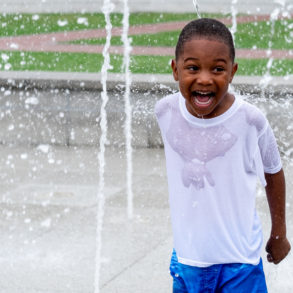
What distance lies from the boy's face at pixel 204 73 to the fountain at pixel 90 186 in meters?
1.69

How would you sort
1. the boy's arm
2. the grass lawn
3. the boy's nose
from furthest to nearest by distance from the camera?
the grass lawn → the boy's arm → the boy's nose

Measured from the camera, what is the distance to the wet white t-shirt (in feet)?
8.07

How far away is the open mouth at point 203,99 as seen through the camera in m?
2.40

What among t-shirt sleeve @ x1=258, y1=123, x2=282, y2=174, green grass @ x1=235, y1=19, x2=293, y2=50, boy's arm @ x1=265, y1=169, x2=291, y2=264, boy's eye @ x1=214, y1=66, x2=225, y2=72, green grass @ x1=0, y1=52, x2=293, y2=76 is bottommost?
green grass @ x1=235, y1=19, x2=293, y2=50

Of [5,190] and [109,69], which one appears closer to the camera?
[5,190]

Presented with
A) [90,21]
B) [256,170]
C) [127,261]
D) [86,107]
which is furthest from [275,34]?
[256,170]

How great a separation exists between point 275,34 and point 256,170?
39.3ft

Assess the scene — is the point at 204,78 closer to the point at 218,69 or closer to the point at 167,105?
the point at 218,69

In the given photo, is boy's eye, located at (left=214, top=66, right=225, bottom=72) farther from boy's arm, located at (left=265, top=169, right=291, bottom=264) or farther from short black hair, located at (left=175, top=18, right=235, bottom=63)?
boy's arm, located at (left=265, top=169, right=291, bottom=264)

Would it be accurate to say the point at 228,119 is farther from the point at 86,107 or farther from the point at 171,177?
the point at 86,107

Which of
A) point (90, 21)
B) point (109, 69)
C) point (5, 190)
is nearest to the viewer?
point (5, 190)

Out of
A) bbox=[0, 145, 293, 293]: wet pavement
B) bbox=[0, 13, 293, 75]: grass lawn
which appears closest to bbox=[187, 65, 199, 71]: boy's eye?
bbox=[0, 145, 293, 293]: wet pavement

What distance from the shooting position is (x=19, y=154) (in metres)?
7.05

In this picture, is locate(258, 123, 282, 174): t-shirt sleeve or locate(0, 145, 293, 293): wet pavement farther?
locate(0, 145, 293, 293): wet pavement
